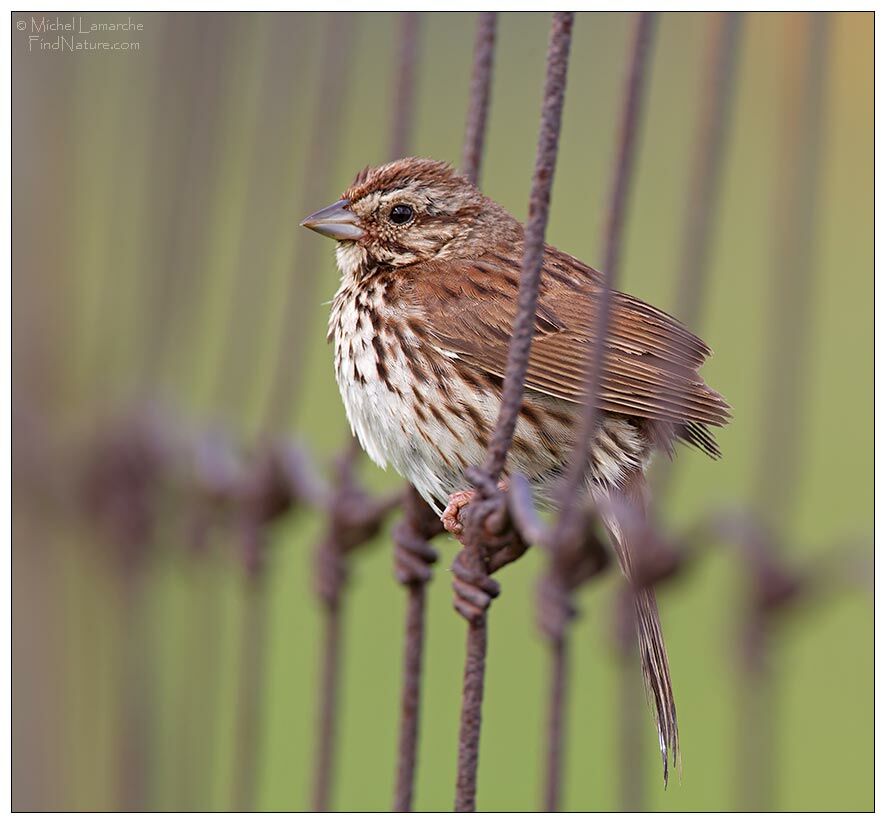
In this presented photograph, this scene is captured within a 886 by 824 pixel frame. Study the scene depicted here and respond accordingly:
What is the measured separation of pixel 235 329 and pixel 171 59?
64 centimetres

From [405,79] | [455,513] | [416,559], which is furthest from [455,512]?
[405,79]

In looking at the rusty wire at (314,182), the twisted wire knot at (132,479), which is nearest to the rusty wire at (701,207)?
the rusty wire at (314,182)

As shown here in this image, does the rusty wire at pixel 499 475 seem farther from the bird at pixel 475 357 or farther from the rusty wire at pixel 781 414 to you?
the rusty wire at pixel 781 414

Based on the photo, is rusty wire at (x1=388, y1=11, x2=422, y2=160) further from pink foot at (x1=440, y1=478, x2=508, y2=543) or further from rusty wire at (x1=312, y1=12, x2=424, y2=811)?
pink foot at (x1=440, y1=478, x2=508, y2=543)

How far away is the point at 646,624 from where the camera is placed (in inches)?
76.0

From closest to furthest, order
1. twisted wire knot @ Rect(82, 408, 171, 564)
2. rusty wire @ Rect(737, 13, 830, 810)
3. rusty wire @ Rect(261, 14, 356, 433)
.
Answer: rusty wire @ Rect(737, 13, 830, 810), rusty wire @ Rect(261, 14, 356, 433), twisted wire knot @ Rect(82, 408, 171, 564)

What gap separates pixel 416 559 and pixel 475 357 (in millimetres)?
315

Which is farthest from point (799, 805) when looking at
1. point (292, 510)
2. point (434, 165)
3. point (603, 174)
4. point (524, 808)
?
point (434, 165)

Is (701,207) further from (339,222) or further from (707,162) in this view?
(339,222)

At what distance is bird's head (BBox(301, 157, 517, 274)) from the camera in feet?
6.76

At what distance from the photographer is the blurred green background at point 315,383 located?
273 centimetres

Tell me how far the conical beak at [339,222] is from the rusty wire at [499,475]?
0.64m

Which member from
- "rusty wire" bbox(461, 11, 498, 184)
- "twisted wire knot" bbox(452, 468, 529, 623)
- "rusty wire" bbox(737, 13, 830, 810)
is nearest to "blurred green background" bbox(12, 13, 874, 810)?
"rusty wire" bbox(737, 13, 830, 810)

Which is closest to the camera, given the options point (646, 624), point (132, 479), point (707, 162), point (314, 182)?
point (707, 162)
